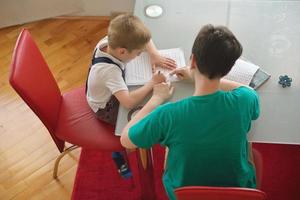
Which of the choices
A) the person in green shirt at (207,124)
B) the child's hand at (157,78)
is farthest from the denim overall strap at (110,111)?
the person in green shirt at (207,124)

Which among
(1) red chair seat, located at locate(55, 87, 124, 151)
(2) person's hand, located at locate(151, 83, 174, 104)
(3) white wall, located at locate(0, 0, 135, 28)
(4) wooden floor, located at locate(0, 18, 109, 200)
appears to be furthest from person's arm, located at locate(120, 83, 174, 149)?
(3) white wall, located at locate(0, 0, 135, 28)

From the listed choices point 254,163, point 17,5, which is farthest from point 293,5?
point 17,5

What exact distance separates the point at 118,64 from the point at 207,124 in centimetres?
51

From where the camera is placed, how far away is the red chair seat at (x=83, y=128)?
1.82m

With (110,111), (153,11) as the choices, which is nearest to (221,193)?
(110,111)

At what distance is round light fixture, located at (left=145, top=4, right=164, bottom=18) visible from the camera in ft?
6.12

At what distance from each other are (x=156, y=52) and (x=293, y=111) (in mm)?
573

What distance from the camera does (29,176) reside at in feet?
7.44

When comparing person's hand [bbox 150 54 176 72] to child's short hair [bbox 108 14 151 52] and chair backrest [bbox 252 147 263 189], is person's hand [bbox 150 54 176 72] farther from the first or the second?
chair backrest [bbox 252 147 263 189]

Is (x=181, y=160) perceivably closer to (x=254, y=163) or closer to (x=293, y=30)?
(x=254, y=163)

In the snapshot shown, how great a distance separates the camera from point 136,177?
2.19 meters

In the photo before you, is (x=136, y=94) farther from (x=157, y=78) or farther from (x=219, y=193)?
(x=219, y=193)

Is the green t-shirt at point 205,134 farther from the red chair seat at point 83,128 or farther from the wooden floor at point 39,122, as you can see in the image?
the wooden floor at point 39,122

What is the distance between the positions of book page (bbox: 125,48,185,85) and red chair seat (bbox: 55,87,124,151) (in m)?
0.28
